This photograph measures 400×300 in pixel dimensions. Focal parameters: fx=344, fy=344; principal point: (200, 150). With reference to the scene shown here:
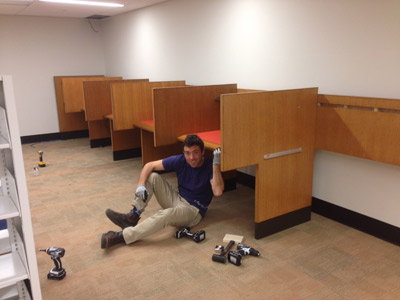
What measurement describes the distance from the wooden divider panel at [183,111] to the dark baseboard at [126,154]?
65.9 inches

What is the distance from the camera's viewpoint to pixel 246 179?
368 centimetres

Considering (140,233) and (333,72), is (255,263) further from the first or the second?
(333,72)

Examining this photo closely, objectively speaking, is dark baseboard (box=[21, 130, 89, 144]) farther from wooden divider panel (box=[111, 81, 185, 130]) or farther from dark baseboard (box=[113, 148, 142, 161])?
wooden divider panel (box=[111, 81, 185, 130])

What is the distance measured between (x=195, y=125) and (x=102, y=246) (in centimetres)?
142

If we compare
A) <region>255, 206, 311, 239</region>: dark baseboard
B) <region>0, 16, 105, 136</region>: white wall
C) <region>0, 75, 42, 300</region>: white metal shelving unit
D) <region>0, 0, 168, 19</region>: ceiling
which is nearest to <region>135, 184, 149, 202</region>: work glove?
<region>255, 206, 311, 239</region>: dark baseboard

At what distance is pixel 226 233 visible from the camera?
258 centimetres

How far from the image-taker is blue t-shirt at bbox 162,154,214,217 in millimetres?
2604

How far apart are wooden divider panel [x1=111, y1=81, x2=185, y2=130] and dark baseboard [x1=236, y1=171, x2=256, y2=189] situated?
1.27 meters

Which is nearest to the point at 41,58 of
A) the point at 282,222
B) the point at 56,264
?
the point at 56,264

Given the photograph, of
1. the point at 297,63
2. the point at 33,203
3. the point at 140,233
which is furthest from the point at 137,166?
the point at 297,63

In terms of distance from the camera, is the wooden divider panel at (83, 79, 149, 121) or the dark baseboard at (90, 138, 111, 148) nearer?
the wooden divider panel at (83, 79, 149, 121)

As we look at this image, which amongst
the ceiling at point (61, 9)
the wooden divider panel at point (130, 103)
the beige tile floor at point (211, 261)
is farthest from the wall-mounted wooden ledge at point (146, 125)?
the ceiling at point (61, 9)

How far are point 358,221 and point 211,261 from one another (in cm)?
123

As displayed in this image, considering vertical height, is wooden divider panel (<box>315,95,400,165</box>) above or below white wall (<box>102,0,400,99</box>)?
below
